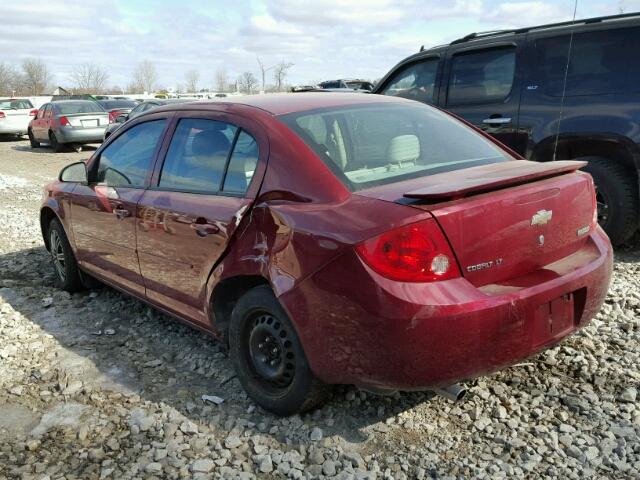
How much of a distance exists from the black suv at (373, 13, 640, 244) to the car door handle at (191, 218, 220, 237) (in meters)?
3.13

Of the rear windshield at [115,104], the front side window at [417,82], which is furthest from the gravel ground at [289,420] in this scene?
the rear windshield at [115,104]

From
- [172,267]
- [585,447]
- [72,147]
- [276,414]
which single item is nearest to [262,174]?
[172,267]

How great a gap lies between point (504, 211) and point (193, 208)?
1.65 m

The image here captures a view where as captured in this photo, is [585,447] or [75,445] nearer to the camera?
[585,447]

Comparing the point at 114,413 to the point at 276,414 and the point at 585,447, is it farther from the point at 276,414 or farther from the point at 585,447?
the point at 585,447

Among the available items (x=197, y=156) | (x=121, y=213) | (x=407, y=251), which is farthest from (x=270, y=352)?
(x=121, y=213)

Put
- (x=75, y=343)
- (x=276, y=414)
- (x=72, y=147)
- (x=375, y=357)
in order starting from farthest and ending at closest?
(x=72, y=147)
(x=75, y=343)
(x=276, y=414)
(x=375, y=357)

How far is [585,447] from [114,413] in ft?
7.59

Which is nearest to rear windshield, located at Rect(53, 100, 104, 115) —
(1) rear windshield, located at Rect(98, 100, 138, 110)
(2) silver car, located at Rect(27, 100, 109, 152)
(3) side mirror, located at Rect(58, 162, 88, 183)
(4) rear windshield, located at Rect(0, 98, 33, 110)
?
(2) silver car, located at Rect(27, 100, 109, 152)

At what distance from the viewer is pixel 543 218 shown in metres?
2.71

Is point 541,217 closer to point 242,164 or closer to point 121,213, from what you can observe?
point 242,164

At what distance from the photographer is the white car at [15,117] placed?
22188mm

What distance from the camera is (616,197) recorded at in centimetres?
516

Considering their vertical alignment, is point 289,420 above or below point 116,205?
below
